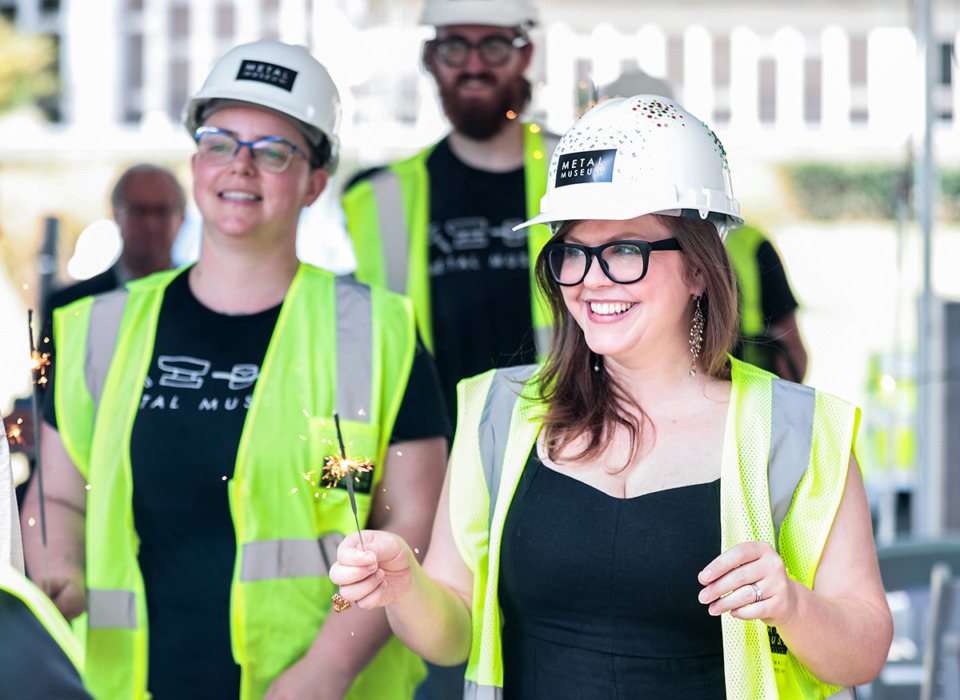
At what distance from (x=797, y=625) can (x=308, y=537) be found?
42.1 inches

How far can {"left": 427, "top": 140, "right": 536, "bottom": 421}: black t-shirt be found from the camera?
122 inches

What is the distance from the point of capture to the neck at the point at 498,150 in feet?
10.8

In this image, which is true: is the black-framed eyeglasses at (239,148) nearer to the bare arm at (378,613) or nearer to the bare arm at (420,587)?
the bare arm at (378,613)

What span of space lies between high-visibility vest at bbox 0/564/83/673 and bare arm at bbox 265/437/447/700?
1.06 meters

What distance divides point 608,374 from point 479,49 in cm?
155

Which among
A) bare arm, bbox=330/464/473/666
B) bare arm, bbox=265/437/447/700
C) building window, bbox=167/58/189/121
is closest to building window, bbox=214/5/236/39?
building window, bbox=167/58/189/121

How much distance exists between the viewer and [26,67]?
610 centimetres

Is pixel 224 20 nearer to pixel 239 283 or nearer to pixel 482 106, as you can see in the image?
pixel 482 106

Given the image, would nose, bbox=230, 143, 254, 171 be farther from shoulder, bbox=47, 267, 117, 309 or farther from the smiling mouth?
shoulder, bbox=47, 267, 117, 309

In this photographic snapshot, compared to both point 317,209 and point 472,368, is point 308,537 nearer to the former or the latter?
point 472,368

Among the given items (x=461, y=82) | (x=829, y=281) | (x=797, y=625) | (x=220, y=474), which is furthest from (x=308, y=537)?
(x=829, y=281)

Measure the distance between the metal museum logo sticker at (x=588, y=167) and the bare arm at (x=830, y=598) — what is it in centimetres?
66

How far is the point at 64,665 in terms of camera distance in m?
1.06

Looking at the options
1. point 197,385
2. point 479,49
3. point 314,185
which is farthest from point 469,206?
point 197,385
